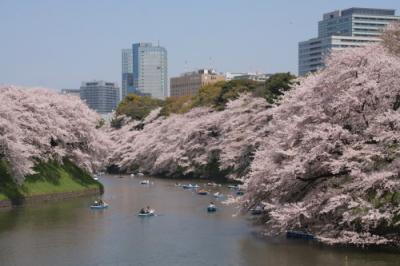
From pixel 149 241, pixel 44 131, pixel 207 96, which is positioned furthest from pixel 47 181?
pixel 207 96

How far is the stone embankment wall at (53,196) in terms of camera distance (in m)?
43.7

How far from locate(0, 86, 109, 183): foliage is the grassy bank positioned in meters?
0.70

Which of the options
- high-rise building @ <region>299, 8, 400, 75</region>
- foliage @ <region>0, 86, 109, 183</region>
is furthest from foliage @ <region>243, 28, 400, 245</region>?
high-rise building @ <region>299, 8, 400, 75</region>

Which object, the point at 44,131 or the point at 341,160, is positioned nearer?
the point at 341,160

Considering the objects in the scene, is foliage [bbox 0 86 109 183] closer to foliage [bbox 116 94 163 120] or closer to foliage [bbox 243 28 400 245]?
foliage [bbox 243 28 400 245]

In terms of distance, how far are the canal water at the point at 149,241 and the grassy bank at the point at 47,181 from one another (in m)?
1.96

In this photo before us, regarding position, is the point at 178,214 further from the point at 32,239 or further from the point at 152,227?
the point at 32,239

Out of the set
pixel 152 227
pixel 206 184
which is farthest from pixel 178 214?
pixel 206 184

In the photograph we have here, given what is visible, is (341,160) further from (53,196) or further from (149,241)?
(53,196)

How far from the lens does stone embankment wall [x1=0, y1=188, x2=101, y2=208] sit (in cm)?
4366

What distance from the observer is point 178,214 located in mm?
39938

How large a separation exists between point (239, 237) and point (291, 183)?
135 inches

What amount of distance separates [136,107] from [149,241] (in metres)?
78.0

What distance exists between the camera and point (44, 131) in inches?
1971
